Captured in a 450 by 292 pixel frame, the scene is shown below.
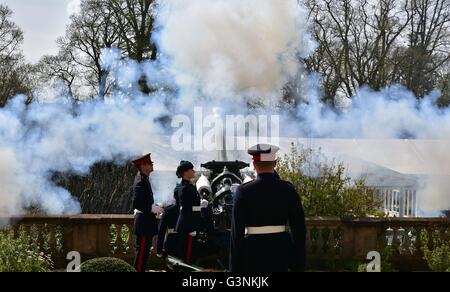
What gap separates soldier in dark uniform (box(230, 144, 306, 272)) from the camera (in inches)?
198

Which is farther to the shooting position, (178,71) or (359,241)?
(178,71)

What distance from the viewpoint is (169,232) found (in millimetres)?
8242

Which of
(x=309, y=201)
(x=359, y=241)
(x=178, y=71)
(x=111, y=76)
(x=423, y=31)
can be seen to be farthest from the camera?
(x=423, y=31)

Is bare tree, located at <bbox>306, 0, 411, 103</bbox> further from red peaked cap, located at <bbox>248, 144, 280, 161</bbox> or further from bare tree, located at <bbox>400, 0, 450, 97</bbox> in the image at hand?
red peaked cap, located at <bbox>248, 144, 280, 161</bbox>

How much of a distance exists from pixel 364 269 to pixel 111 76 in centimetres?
1313

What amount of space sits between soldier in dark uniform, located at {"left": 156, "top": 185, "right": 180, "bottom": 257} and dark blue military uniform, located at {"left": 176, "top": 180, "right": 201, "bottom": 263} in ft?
0.38

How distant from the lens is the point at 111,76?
19.5 metres

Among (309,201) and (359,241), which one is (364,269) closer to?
(359,241)

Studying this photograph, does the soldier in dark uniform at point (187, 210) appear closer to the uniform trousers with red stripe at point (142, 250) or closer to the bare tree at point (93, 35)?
the uniform trousers with red stripe at point (142, 250)

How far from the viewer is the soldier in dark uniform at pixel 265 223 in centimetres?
502

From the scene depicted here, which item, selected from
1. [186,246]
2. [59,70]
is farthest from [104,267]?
[59,70]

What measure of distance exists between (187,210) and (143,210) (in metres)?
0.61

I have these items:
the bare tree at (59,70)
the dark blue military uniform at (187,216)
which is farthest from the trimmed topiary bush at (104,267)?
the bare tree at (59,70)
